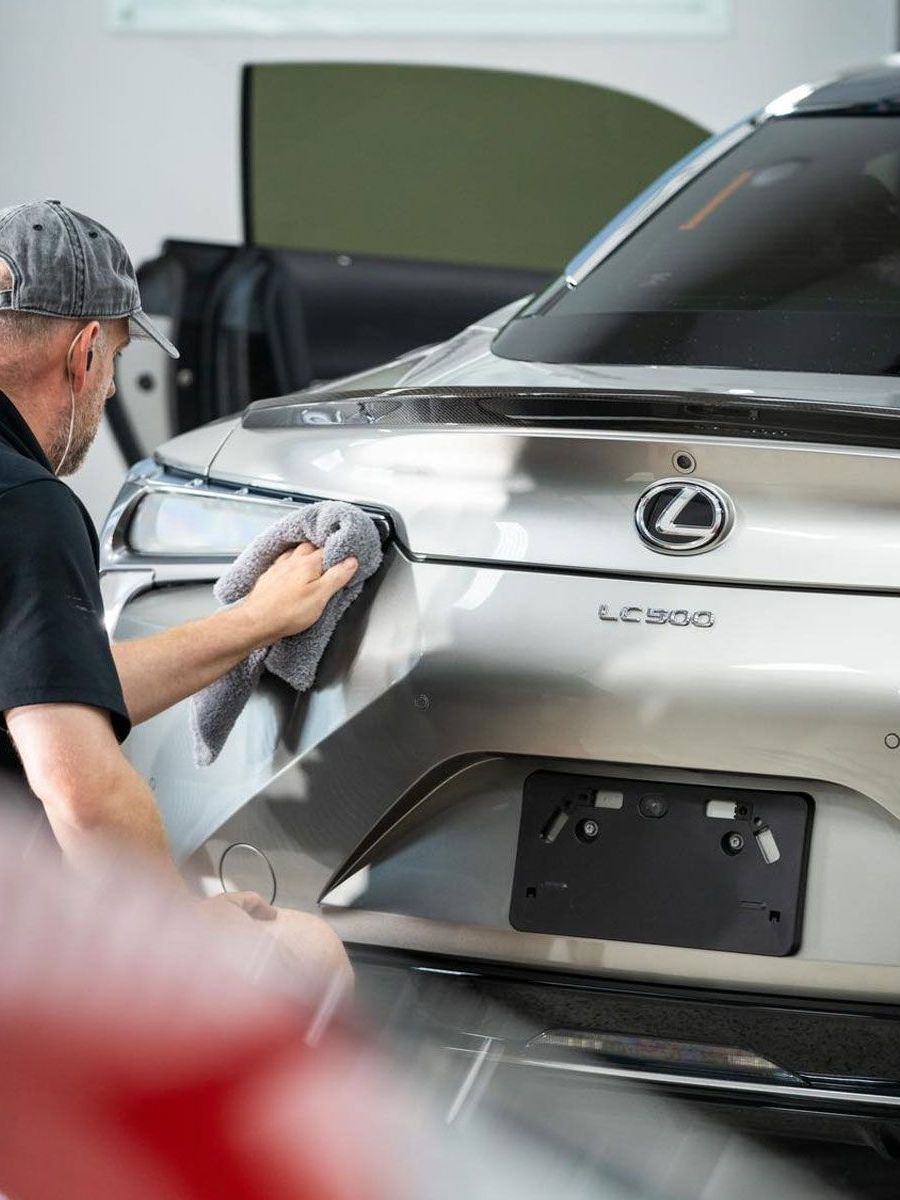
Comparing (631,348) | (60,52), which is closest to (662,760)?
(631,348)

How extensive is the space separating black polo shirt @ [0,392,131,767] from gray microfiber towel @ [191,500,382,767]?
1.53 ft

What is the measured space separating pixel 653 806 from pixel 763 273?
3.47 feet

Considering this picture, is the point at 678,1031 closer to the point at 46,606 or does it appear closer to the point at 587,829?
the point at 587,829

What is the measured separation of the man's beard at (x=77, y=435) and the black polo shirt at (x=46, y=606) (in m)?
0.27

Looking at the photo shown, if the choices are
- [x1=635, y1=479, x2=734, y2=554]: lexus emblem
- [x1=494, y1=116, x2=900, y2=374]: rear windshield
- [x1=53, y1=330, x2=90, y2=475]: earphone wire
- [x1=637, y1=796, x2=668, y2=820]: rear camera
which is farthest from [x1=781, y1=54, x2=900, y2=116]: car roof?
[x1=53, y1=330, x2=90, y2=475]: earphone wire

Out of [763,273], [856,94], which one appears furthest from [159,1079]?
[856,94]

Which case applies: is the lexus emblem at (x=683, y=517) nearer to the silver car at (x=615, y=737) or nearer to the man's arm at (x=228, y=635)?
the silver car at (x=615, y=737)

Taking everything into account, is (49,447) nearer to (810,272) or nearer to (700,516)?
(700,516)

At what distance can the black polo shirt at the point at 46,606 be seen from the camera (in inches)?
61.5

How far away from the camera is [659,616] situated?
1.91m

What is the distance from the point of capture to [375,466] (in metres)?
2.12

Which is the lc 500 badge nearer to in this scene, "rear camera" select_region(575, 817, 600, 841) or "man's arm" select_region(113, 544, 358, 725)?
"rear camera" select_region(575, 817, 600, 841)

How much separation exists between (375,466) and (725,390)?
42 cm

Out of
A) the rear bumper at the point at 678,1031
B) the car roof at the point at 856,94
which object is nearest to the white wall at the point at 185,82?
the car roof at the point at 856,94
